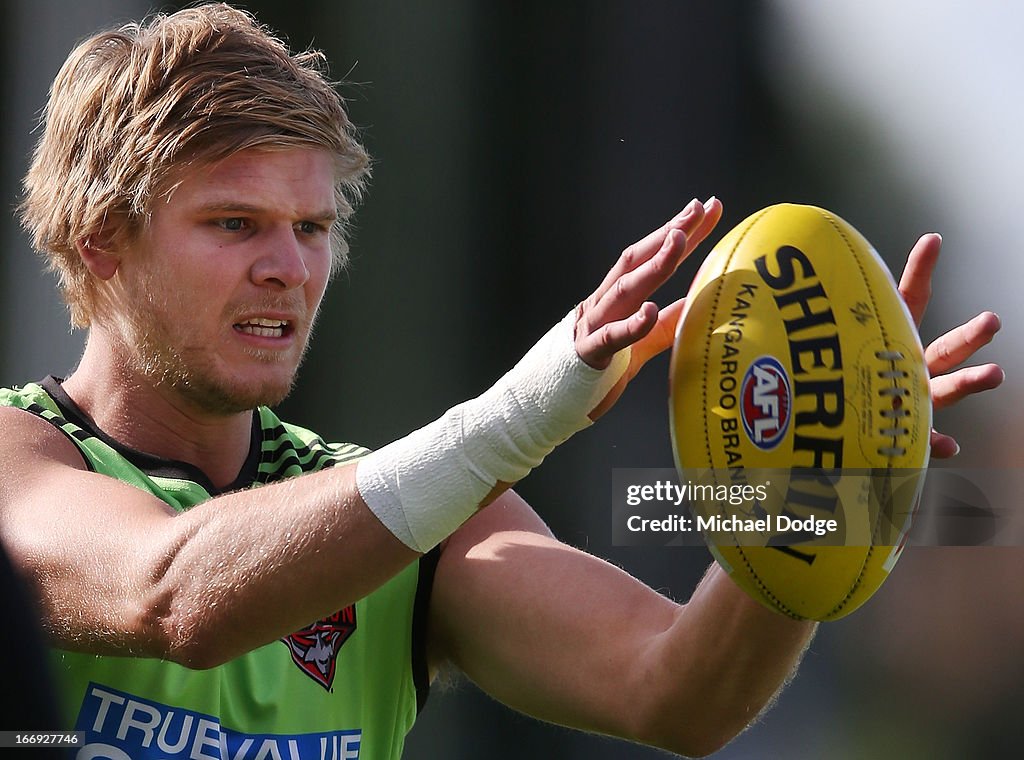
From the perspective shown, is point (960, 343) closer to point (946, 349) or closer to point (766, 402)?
point (946, 349)

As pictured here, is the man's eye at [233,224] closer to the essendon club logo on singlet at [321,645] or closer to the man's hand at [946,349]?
the essendon club logo on singlet at [321,645]

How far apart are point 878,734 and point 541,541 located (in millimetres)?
1875

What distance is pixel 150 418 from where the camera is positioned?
204 centimetres

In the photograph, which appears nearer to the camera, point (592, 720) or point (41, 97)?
point (592, 720)

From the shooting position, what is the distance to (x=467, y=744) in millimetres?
3709

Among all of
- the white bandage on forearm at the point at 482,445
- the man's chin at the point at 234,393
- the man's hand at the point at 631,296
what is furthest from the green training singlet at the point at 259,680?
the man's hand at the point at 631,296

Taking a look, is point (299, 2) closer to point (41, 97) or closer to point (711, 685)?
point (41, 97)

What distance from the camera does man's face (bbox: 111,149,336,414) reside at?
195cm

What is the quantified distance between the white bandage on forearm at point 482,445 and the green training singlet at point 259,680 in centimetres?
48

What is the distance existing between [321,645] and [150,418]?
429 mm

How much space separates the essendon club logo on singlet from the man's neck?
272mm

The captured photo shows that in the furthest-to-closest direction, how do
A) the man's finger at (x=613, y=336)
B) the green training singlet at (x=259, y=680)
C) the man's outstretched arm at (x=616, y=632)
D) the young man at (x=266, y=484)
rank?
the green training singlet at (x=259, y=680)
the man's outstretched arm at (x=616, y=632)
the young man at (x=266, y=484)
the man's finger at (x=613, y=336)

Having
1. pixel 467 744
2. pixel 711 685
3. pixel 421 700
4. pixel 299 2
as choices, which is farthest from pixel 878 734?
pixel 299 2

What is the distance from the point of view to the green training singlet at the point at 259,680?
5.82 ft
